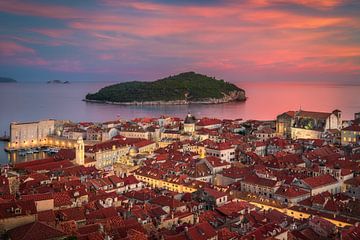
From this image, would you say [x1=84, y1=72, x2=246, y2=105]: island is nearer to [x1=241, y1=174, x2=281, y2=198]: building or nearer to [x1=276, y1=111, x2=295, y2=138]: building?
[x1=276, y1=111, x2=295, y2=138]: building

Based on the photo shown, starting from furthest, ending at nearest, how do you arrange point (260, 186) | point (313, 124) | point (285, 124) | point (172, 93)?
point (172, 93), point (285, 124), point (313, 124), point (260, 186)

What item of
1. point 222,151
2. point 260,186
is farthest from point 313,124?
point 260,186

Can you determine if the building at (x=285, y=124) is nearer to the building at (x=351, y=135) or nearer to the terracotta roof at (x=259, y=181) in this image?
the building at (x=351, y=135)

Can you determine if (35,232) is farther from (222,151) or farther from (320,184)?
(222,151)

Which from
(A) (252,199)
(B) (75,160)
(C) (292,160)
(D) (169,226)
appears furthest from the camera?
(B) (75,160)

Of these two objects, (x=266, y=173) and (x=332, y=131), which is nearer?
(x=266, y=173)

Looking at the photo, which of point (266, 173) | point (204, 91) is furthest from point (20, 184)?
point (204, 91)

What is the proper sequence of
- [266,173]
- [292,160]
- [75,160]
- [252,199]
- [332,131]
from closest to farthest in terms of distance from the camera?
[252,199] → [266,173] → [292,160] → [75,160] → [332,131]

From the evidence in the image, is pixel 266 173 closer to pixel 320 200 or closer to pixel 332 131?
pixel 320 200
